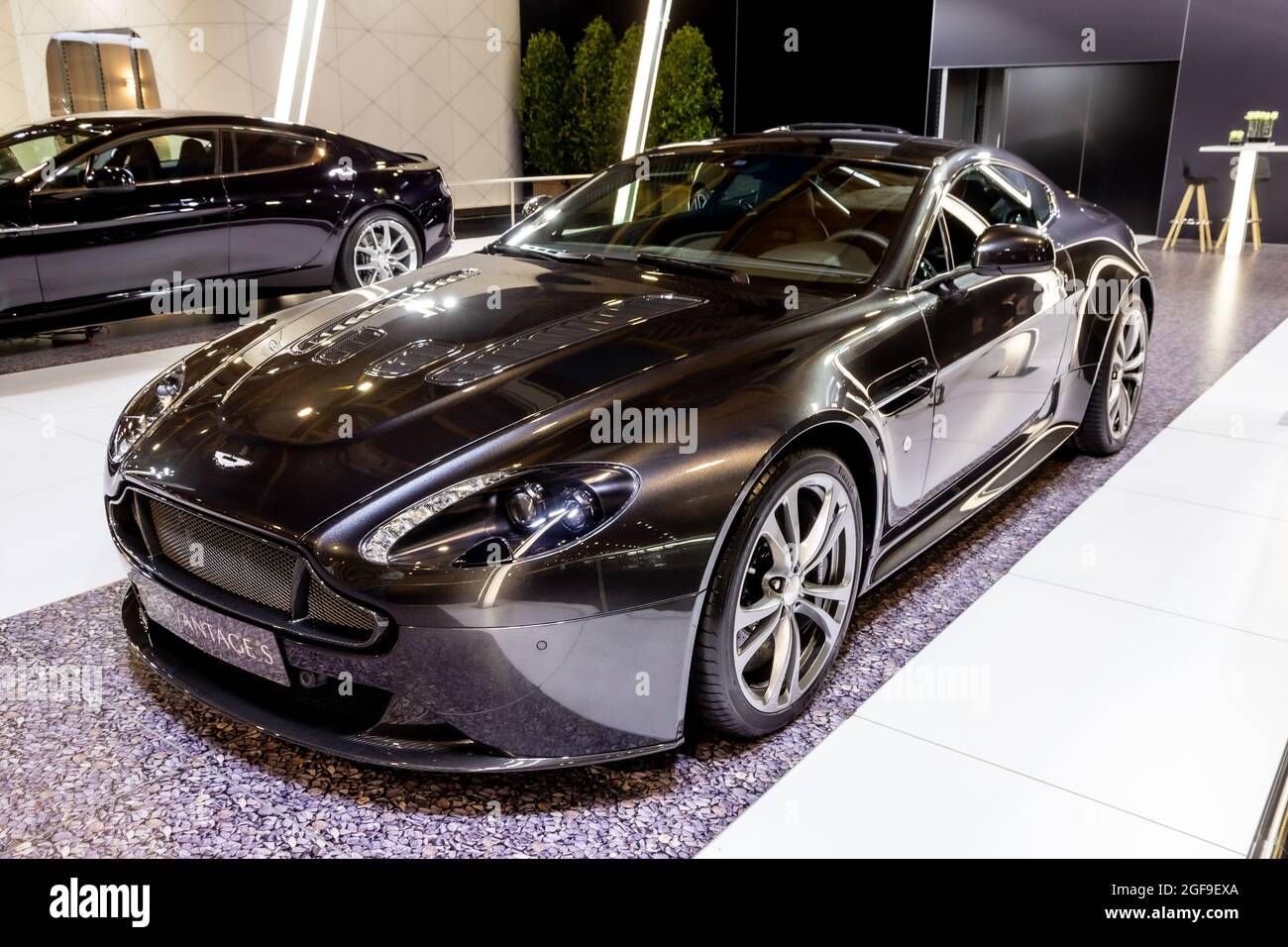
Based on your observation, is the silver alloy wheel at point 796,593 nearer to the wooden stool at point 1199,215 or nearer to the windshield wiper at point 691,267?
the windshield wiper at point 691,267

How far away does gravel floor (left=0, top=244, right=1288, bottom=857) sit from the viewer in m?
1.89

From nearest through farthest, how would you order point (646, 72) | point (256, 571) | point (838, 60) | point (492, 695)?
point (492, 695) < point (256, 571) < point (646, 72) < point (838, 60)

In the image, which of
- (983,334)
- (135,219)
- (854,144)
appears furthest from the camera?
(135,219)

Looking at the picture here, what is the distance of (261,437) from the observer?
201cm

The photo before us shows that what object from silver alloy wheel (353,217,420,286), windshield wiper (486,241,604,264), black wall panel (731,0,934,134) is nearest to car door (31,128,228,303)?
silver alloy wheel (353,217,420,286)

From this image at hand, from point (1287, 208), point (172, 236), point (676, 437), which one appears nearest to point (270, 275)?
point (172, 236)

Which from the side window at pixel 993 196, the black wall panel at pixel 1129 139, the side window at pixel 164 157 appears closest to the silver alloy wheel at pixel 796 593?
the side window at pixel 993 196

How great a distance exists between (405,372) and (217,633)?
0.64 metres

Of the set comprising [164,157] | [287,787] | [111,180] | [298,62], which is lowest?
[287,787]

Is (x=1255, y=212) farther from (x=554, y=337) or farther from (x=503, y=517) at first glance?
(x=503, y=517)

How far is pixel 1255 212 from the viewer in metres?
10.9

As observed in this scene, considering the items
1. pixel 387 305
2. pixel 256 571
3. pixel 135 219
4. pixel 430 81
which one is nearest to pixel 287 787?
pixel 256 571

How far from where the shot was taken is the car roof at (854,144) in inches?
115

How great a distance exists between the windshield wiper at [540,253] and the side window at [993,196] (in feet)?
3.36
